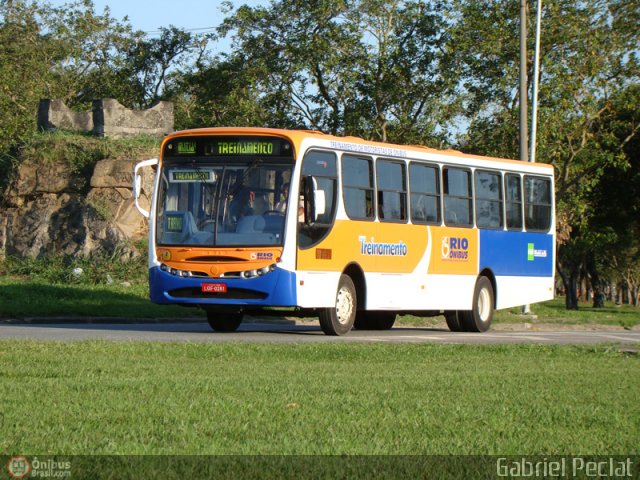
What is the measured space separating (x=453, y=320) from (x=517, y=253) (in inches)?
88.9

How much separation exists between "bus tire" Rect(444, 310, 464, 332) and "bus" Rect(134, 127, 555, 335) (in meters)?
0.41

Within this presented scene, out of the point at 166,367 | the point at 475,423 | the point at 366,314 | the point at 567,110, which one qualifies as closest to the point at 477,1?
the point at 567,110

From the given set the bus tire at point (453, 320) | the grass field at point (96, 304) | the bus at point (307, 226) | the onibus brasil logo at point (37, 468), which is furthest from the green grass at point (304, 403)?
the grass field at point (96, 304)

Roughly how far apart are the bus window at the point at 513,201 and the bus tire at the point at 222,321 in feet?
22.2

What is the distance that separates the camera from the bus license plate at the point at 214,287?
19594 mm

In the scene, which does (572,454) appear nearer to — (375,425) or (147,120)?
(375,425)

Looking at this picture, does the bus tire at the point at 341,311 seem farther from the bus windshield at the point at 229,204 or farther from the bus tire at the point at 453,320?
the bus tire at the point at 453,320

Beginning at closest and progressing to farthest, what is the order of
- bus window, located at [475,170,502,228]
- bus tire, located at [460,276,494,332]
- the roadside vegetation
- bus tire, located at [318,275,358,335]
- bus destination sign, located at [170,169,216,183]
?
bus destination sign, located at [170,169,216,183], bus tire, located at [318,275,358,335], bus tire, located at [460,276,494,332], bus window, located at [475,170,502,228], the roadside vegetation

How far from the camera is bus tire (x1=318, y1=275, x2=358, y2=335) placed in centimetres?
2056

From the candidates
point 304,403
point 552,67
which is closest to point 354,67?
point 552,67

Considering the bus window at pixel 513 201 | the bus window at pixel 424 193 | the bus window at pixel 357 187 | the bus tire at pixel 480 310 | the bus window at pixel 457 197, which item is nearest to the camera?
the bus window at pixel 357 187

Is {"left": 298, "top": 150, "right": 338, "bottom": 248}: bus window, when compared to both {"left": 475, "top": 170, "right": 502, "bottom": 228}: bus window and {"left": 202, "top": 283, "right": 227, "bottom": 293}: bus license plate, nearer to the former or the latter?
{"left": 202, "top": 283, "right": 227, "bottom": 293}: bus license plate

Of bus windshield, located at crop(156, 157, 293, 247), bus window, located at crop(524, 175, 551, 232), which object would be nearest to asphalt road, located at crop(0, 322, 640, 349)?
bus windshield, located at crop(156, 157, 293, 247)

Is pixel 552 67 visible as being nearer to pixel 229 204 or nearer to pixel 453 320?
pixel 453 320
